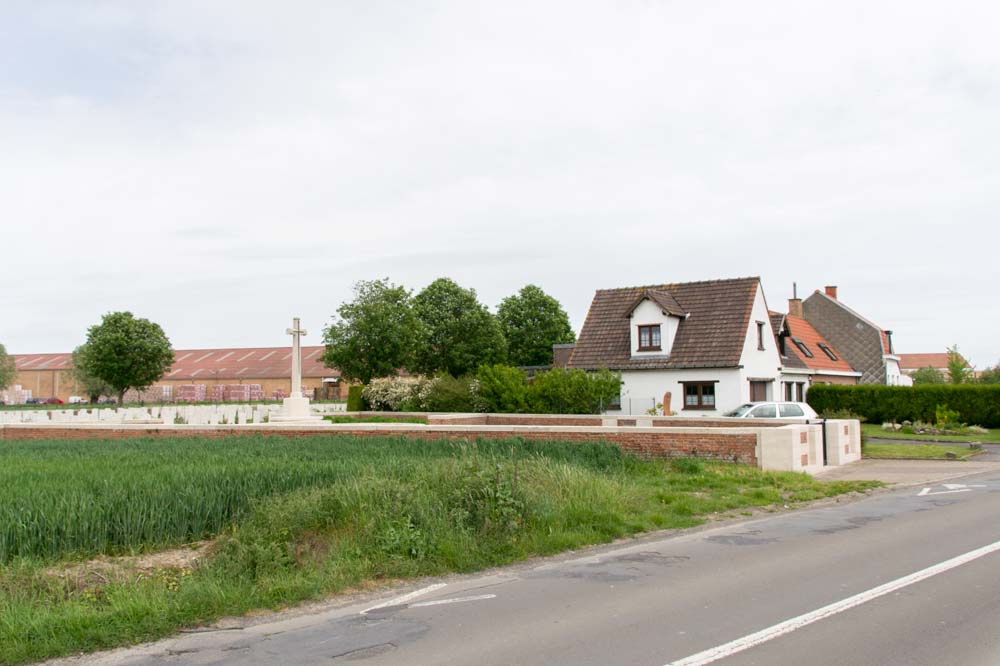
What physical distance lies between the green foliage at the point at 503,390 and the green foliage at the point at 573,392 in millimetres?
590

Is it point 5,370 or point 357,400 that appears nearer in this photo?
point 357,400

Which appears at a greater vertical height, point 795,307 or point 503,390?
point 795,307

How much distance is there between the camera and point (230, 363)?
313 ft

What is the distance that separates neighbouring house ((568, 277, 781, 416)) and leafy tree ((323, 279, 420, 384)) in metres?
13.1

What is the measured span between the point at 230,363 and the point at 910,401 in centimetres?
7508

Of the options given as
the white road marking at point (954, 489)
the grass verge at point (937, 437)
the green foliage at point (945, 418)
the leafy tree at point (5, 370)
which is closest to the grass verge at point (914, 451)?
the grass verge at point (937, 437)

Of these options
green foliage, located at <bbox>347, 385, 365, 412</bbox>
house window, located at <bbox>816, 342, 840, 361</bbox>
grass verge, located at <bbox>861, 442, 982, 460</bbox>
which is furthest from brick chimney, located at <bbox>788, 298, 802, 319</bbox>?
grass verge, located at <bbox>861, 442, 982, 460</bbox>

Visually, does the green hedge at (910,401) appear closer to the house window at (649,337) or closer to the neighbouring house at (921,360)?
the house window at (649,337)

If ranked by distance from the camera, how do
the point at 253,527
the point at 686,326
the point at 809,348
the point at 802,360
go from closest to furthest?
the point at 253,527
the point at 686,326
the point at 802,360
the point at 809,348

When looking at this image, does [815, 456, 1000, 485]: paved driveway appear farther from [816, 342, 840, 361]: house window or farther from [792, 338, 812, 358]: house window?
[816, 342, 840, 361]: house window

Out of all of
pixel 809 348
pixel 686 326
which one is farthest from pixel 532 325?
pixel 686 326

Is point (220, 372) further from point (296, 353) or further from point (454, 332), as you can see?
point (296, 353)

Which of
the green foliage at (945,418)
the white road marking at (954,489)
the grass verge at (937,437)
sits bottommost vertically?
the white road marking at (954,489)

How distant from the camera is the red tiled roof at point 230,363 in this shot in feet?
292
